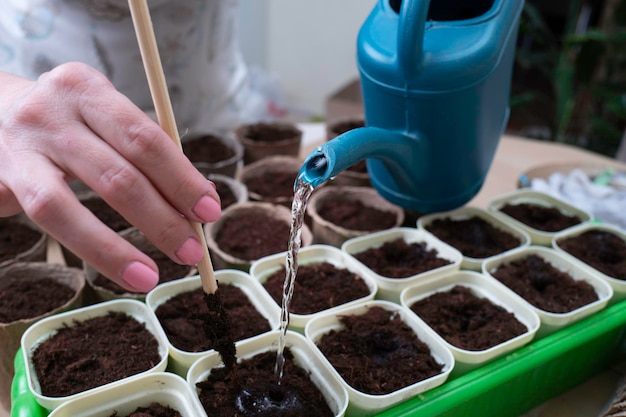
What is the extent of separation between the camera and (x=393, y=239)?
104cm

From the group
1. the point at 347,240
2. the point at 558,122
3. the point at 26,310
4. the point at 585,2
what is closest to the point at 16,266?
the point at 26,310

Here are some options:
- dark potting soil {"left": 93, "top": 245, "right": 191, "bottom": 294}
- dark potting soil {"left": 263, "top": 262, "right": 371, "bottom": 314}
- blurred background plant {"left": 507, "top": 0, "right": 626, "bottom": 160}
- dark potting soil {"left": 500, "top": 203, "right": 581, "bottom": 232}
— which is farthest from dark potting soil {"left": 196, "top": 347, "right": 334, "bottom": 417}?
blurred background plant {"left": 507, "top": 0, "right": 626, "bottom": 160}

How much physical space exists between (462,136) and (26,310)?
0.77m

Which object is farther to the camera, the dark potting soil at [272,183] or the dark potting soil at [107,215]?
the dark potting soil at [272,183]

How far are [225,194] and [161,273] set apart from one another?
0.34m

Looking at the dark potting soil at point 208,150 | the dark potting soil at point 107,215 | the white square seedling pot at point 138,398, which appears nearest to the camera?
the white square seedling pot at point 138,398

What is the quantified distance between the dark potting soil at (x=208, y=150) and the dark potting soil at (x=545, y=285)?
772mm

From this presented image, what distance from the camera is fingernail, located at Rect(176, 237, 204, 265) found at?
0.56 m

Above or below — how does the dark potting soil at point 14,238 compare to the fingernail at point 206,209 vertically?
below

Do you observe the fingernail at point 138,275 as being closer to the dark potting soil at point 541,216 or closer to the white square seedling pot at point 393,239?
the white square seedling pot at point 393,239

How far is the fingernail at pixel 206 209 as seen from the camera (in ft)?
1.81

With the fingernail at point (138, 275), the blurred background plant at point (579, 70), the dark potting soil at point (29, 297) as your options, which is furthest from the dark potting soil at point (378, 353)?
the blurred background plant at point (579, 70)

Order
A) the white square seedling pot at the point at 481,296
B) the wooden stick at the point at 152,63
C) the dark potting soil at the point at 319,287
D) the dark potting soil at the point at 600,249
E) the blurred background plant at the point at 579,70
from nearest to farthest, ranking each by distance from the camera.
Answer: the wooden stick at the point at 152,63
the white square seedling pot at the point at 481,296
the dark potting soil at the point at 319,287
the dark potting soil at the point at 600,249
the blurred background plant at the point at 579,70

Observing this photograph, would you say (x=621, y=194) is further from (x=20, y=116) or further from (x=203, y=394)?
(x=20, y=116)
